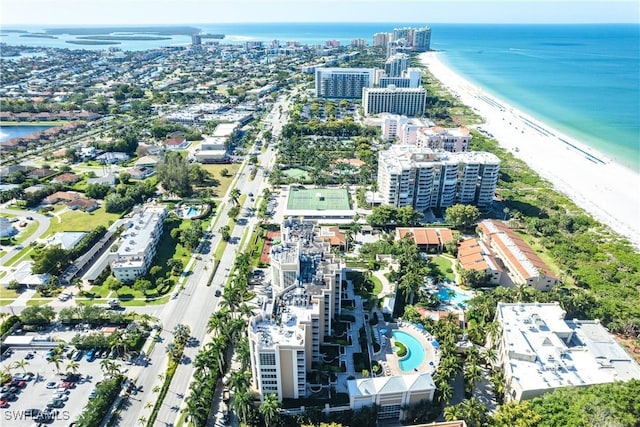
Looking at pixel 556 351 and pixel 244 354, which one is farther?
pixel 556 351

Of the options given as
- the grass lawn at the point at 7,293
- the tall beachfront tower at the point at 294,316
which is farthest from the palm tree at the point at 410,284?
the grass lawn at the point at 7,293

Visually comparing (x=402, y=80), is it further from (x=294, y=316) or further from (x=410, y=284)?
(x=294, y=316)

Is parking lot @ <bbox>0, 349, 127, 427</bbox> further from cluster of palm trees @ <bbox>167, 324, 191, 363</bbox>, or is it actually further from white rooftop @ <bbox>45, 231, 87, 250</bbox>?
white rooftop @ <bbox>45, 231, 87, 250</bbox>

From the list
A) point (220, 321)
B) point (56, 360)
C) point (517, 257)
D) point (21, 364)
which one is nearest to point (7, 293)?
point (21, 364)

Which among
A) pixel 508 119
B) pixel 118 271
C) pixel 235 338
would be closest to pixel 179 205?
pixel 118 271

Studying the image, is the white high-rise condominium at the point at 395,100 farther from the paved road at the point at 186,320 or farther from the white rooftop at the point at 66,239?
the white rooftop at the point at 66,239

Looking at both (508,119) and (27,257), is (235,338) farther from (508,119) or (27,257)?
(508,119)
